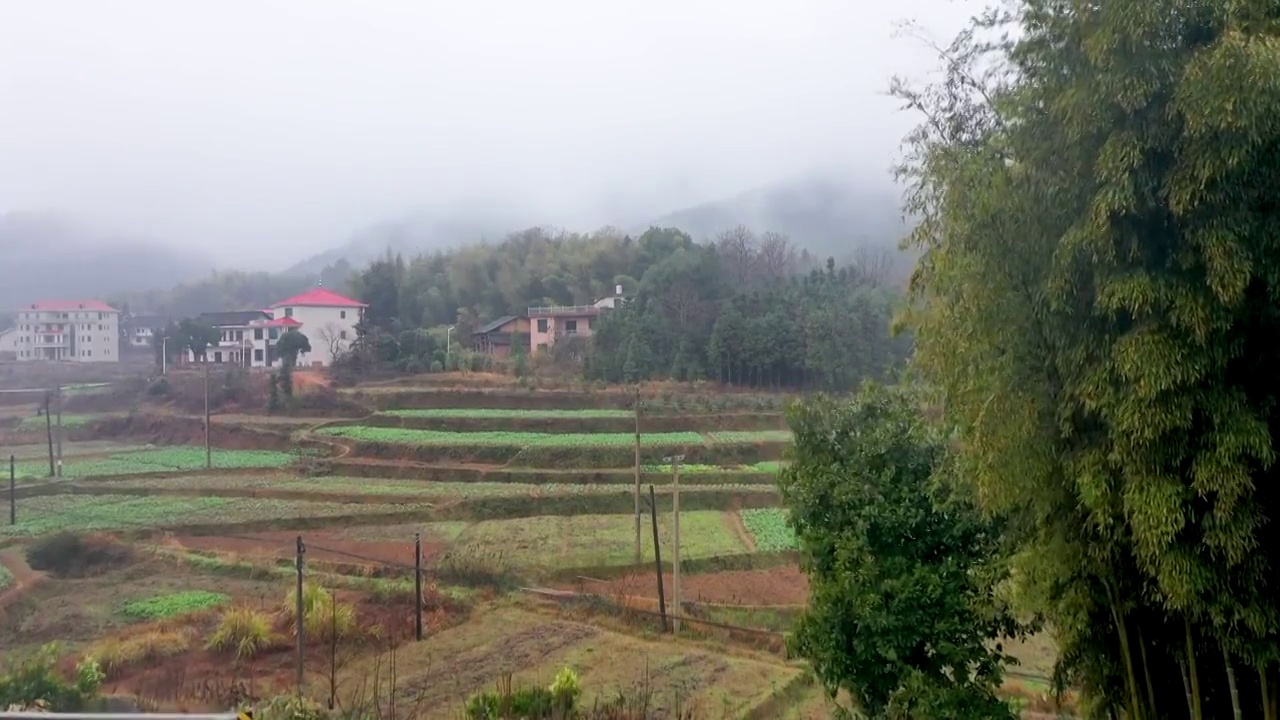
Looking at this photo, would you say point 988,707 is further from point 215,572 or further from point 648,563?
point 215,572

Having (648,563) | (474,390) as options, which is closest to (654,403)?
(474,390)

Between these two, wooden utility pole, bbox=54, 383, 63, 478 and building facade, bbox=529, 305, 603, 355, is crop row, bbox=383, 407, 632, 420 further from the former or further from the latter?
wooden utility pole, bbox=54, 383, 63, 478

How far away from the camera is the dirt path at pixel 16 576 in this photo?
13945mm

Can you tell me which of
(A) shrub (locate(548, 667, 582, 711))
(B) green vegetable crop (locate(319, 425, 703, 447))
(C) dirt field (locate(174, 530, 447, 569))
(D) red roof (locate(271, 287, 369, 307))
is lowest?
(C) dirt field (locate(174, 530, 447, 569))

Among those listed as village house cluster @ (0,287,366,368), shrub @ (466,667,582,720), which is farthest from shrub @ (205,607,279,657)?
village house cluster @ (0,287,366,368)

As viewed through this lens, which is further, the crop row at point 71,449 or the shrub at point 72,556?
the crop row at point 71,449

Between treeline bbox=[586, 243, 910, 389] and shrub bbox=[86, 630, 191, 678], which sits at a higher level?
treeline bbox=[586, 243, 910, 389]

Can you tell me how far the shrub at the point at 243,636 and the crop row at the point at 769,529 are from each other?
982cm

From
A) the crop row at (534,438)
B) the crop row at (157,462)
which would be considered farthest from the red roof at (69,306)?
the crop row at (534,438)

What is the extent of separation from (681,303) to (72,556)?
29.5 metres

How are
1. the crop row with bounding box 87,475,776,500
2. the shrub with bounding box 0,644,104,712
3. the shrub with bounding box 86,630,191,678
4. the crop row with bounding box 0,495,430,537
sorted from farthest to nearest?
the crop row with bounding box 87,475,776,500, the crop row with bounding box 0,495,430,537, the shrub with bounding box 86,630,191,678, the shrub with bounding box 0,644,104,712

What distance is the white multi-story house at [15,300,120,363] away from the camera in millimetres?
43281

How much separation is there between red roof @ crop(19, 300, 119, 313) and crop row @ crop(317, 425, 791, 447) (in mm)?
22468

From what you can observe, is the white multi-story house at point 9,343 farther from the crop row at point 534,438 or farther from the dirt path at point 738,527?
the dirt path at point 738,527
